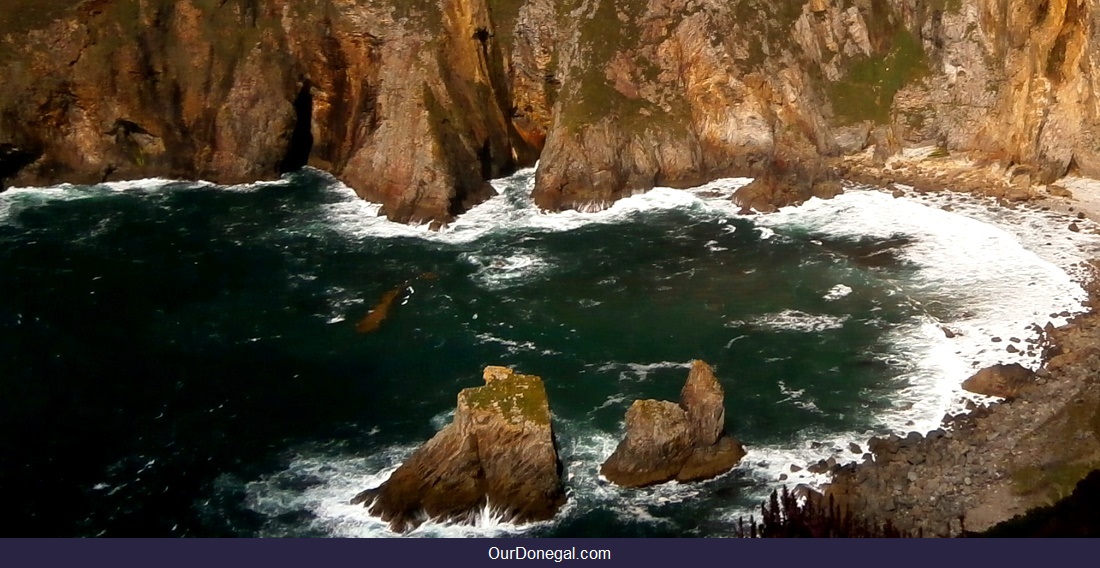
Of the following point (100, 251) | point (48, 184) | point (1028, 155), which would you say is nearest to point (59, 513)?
point (100, 251)

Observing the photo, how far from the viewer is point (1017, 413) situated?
4975cm

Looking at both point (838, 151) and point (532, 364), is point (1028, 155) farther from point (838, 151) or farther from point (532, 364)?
point (532, 364)

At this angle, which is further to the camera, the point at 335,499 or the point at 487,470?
the point at 335,499

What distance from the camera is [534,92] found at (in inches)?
3460

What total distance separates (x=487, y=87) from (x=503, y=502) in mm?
47639

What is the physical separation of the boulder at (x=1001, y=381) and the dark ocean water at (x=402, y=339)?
1288 mm

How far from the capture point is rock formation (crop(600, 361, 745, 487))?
46.1m

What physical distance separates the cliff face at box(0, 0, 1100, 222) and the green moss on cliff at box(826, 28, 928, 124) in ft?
0.41

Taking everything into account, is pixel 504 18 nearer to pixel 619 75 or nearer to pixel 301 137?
pixel 619 75

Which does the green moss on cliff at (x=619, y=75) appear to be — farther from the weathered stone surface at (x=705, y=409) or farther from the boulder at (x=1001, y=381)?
the weathered stone surface at (x=705, y=409)

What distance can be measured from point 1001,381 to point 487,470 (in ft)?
84.0

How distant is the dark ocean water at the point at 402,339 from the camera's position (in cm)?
4650

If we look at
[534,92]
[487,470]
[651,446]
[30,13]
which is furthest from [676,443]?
[30,13]

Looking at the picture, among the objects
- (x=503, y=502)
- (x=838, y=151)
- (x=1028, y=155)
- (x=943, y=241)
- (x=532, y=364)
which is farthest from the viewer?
(x=838, y=151)
